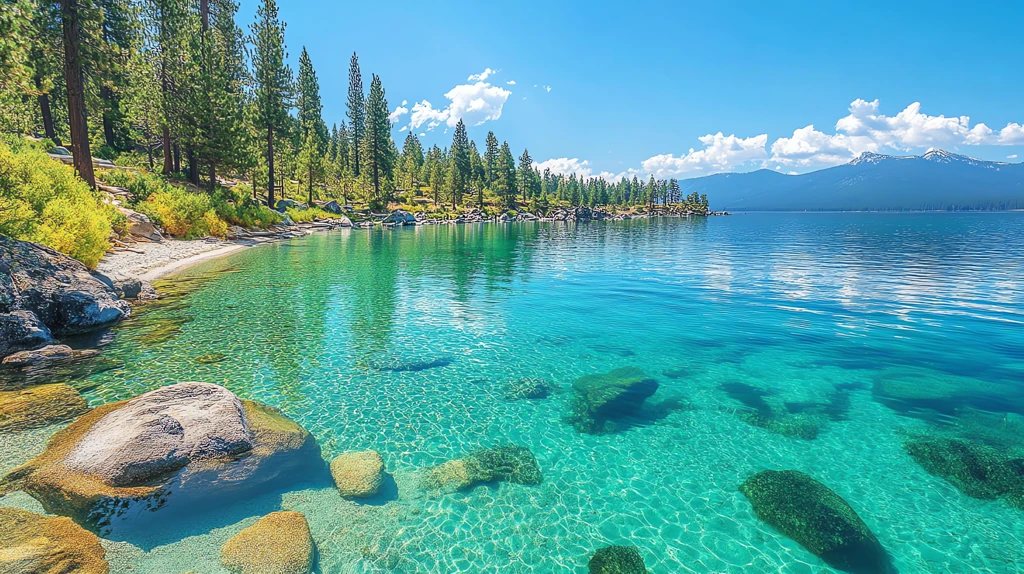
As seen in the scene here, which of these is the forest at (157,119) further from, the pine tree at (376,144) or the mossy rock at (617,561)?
the mossy rock at (617,561)

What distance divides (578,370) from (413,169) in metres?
122

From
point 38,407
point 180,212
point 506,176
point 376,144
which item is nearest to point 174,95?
point 180,212

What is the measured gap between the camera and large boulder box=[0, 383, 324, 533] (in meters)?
6.19

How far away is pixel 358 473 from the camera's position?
7.49m

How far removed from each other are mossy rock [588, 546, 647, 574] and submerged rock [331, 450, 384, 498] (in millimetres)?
3773

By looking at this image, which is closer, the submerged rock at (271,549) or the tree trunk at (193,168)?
the submerged rock at (271,549)

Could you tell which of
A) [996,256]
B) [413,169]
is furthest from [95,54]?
[413,169]

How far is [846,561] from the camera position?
6.03m

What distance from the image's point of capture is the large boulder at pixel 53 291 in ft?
40.1

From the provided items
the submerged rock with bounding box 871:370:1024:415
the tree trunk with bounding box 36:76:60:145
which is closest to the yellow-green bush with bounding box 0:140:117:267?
the submerged rock with bounding box 871:370:1024:415

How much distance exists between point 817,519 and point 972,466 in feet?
14.2

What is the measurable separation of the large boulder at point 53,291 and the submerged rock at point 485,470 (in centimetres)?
1326

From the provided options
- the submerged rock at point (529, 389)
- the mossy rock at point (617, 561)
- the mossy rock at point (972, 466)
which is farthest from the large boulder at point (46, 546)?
the mossy rock at point (972, 466)

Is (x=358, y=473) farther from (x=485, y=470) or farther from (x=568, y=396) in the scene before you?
(x=568, y=396)
